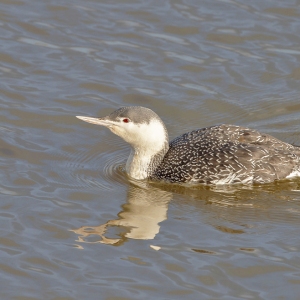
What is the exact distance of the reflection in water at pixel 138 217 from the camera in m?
9.02

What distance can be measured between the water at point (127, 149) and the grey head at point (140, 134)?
28 centimetres

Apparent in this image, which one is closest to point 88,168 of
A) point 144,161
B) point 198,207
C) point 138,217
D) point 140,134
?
point 144,161

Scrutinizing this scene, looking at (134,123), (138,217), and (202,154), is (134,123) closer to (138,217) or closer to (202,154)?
(202,154)

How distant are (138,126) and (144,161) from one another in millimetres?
505

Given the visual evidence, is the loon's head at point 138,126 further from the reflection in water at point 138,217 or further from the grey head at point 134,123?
the reflection in water at point 138,217

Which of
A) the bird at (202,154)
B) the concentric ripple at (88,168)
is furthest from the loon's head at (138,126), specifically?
the concentric ripple at (88,168)

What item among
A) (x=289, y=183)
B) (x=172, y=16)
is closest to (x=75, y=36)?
(x=172, y=16)

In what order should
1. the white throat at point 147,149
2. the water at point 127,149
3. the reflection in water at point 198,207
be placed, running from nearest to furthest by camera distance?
the water at point 127,149 < the reflection in water at point 198,207 < the white throat at point 147,149

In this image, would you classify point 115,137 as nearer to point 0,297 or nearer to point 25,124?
point 25,124

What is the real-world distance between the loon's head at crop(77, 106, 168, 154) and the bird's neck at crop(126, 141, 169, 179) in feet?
0.12

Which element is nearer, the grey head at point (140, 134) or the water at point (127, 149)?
the water at point (127, 149)

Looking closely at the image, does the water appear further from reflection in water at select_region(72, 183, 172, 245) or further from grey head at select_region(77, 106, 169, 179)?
grey head at select_region(77, 106, 169, 179)

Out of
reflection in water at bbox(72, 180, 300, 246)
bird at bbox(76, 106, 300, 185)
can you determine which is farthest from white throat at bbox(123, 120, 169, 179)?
reflection in water at bbox(72, 180, 300, 246)

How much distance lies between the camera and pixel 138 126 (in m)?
10.4
